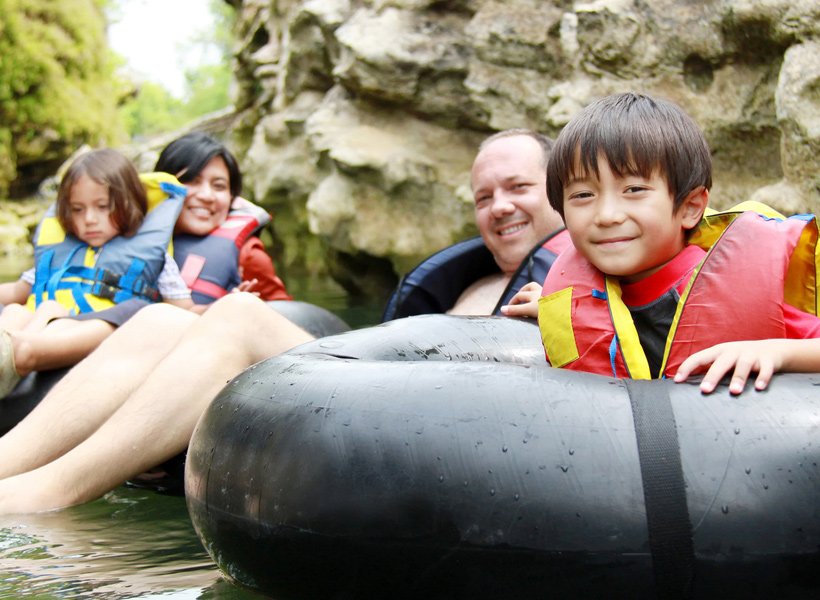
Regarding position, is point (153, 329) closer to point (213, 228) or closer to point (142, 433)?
point (142, 433)

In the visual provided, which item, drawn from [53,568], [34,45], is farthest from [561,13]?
[34,45]

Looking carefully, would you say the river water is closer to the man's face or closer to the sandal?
the sandal

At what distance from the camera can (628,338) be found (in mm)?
1753

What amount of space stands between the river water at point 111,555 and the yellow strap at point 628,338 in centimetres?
76

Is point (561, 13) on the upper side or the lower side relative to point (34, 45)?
lower

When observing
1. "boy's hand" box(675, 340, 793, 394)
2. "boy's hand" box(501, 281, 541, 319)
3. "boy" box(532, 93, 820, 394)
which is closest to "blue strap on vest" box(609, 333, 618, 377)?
"boy" box(532, 93, 820, 394)

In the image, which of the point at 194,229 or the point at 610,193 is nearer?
the point at 610,193

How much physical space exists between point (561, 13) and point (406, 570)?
4.32 meters

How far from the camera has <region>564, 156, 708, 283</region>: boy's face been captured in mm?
1728

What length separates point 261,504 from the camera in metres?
1.54

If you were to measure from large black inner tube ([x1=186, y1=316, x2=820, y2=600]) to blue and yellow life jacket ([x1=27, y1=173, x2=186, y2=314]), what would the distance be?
194 cm

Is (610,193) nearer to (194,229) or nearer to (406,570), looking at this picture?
(406,570)

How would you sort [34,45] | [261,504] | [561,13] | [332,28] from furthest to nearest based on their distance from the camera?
[34,45] < [332,28] < [561,13] < [261,504]

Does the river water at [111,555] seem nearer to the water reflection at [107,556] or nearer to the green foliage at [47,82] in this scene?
the water reflection at [107,556]
